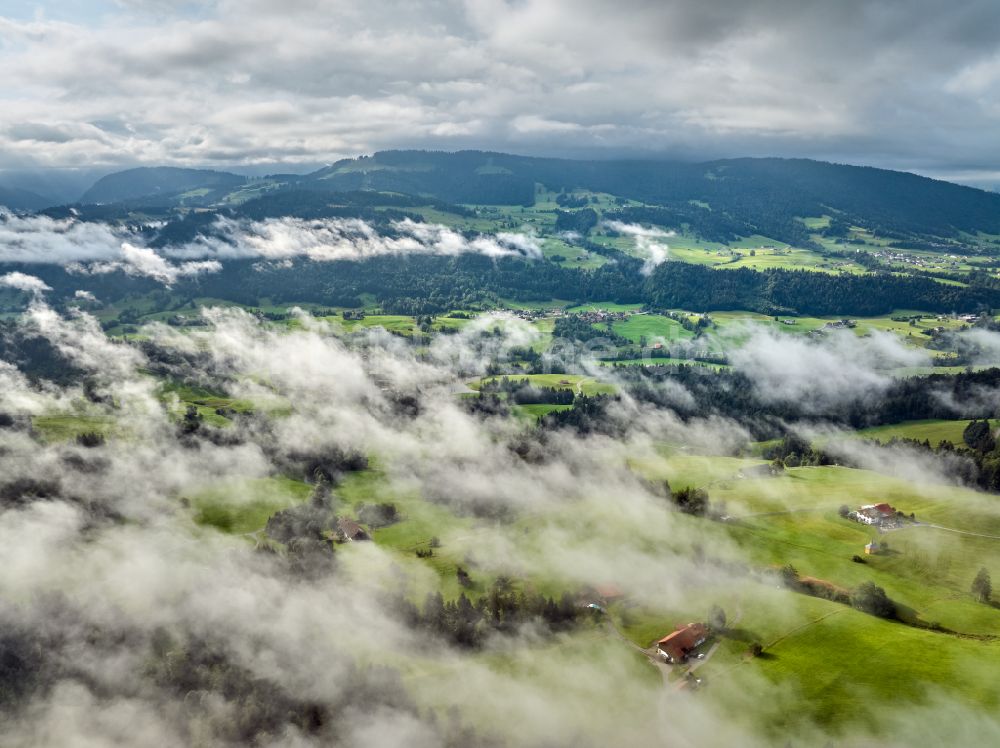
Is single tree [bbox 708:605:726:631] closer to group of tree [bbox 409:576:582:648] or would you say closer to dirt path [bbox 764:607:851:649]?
dirt path [bbox 764:607:851:649]

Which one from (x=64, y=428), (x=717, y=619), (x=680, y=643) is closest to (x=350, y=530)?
(x=680, y=643)

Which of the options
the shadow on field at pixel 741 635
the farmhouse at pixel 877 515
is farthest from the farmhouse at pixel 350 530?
the farmhouse at pixel 877 515

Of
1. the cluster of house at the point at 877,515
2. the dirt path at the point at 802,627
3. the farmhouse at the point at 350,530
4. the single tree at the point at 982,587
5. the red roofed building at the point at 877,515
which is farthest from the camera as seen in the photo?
the farmhouse at the point at 350,530

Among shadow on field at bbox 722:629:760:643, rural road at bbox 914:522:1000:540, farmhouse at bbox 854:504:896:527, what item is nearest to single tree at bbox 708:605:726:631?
shadow on field at bbox 722:629:760:643

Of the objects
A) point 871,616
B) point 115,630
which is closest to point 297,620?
point 115,630

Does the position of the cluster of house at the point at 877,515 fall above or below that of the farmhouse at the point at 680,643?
above

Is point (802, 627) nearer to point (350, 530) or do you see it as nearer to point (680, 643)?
point (680, 643)

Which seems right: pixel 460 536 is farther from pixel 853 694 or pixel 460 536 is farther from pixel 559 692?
pixel 853 694

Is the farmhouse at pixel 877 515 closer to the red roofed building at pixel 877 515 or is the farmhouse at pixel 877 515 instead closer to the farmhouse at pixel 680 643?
the red roofed building at pixel 877 515
